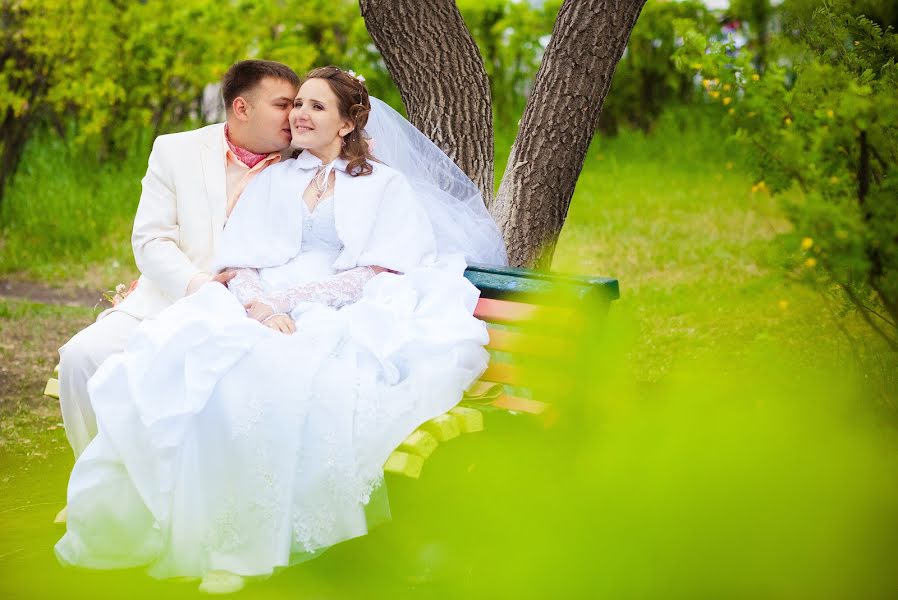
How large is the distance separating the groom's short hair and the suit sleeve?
13.6 inches

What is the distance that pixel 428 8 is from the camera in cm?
540

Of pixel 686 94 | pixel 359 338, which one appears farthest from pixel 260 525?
pixel 686 94

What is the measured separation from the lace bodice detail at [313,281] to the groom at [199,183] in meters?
0.15

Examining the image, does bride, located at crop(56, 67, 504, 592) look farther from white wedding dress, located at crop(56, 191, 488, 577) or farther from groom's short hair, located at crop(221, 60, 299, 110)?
groom's short hair, located at crop(221, 60, 299, 110)

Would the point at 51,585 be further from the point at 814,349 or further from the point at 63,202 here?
the point at 63,202

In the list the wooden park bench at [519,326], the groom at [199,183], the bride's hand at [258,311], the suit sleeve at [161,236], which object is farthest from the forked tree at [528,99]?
the bride's hand at [258,311]

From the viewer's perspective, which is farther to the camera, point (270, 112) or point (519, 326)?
point (270, 112)

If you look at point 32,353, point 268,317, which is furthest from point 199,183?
point 32,353

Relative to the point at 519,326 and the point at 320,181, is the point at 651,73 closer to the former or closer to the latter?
Result: the point at 320,181

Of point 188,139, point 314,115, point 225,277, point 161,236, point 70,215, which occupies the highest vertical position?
point 314,115

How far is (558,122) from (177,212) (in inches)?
69.8

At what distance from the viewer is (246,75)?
4609 mm

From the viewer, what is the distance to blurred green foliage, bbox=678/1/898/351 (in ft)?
11.7

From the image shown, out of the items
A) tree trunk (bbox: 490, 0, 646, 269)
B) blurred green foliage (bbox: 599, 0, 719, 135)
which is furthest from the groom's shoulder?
blurred green foliage (bbox: 599, 0, 719, 135)
